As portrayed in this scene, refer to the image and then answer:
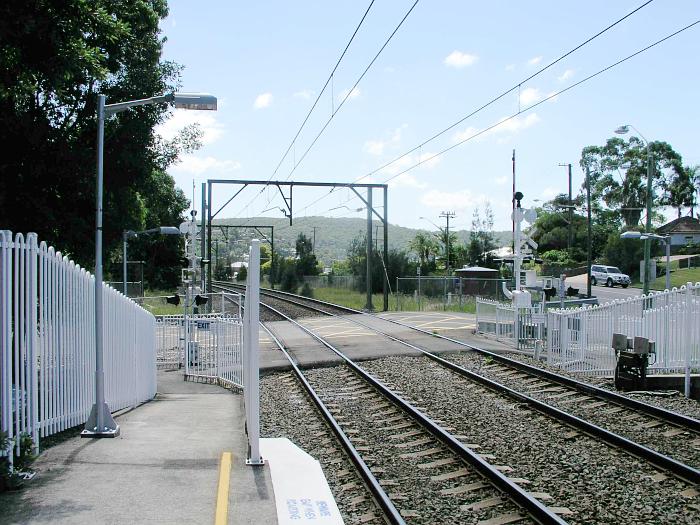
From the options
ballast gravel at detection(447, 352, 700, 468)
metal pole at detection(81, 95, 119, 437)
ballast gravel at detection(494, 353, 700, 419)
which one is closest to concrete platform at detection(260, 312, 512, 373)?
ballast gravel at detection(494, 353, 700, 419)

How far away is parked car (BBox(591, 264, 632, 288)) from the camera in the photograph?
59.8 metres

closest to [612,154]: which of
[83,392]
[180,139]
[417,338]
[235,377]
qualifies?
[180,139]

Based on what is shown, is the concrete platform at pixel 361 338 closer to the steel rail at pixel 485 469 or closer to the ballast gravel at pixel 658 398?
the ballast gravel at pixel 658 398

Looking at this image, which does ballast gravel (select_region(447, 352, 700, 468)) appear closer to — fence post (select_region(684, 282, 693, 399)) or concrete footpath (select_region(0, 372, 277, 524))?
fence post (select_region(684, 282, 693, 399))

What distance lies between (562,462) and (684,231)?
88.3 meters

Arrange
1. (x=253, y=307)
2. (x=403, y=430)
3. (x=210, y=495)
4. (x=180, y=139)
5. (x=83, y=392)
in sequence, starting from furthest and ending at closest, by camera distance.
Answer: (x=180, y=139) → (x=403, y=430) → (x=83, y=392) → (x=253, y=307) → (x=210, y=495)

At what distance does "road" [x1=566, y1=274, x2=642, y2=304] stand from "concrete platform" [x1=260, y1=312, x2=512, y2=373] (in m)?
14.4

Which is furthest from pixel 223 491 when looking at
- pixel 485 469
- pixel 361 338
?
pixel 361 338

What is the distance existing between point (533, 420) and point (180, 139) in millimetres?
27547

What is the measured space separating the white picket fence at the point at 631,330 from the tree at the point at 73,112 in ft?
37.6

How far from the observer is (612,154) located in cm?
8700

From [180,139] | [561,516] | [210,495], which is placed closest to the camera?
[210,495]

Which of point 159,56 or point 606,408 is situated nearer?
point 606,408

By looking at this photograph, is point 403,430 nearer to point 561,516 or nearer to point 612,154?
point 561,516
